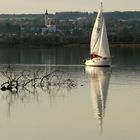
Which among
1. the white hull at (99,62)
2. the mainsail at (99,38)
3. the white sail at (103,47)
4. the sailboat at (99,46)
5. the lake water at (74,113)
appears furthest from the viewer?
the mainsail at (99,38)

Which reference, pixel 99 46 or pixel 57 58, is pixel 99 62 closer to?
pixel 99 46

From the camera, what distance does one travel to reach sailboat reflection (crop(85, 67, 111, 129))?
2925 centimetres

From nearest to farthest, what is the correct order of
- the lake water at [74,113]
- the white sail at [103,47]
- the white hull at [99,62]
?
1. the lake water at [74,113]
2. the white hull at [99,62]
3. the white sail at [103,47]

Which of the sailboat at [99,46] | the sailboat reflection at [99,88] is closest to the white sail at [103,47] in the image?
the sailboat at [99,46]

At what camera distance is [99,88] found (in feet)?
128

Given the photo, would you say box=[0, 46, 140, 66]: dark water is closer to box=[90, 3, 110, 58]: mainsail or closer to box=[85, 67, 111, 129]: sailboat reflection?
box=[90, 3, 110, 58]: mainsail

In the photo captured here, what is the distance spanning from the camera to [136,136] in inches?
908

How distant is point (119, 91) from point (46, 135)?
47.1 feet

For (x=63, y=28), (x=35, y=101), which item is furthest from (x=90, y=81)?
(x=63, y=28)

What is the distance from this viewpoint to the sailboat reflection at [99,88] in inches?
1152

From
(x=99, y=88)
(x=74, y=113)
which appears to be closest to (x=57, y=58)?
(x=99, y=88)

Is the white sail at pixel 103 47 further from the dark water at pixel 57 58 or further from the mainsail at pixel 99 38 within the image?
the dark water at pixel 57 58

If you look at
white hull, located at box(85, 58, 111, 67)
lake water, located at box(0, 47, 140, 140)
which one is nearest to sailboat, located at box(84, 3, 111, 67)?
white hull, located at box(85, 58, 111, 67)

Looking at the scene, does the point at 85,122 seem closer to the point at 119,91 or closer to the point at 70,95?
the point at 70,95
